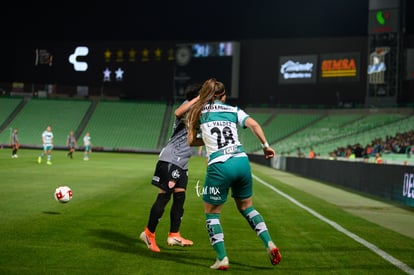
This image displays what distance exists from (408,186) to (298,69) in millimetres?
42835

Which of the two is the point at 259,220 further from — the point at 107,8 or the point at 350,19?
the point at 107,8

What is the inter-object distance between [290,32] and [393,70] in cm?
1576

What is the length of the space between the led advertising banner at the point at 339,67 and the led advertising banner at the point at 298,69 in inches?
36.6

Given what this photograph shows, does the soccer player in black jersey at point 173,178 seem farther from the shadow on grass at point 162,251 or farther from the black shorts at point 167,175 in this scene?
the shadow on grass at point 162,251

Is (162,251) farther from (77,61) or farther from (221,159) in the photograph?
(77,61)

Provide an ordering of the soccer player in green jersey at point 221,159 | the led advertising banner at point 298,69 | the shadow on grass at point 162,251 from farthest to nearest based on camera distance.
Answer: the led advertising banner at point 298,69
the shadow on grass at point 162,251
the soccer player in green jersey at point 221,159

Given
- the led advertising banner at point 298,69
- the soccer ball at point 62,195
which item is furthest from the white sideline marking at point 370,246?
the led advertising banner at point 298,69

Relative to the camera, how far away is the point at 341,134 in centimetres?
4847

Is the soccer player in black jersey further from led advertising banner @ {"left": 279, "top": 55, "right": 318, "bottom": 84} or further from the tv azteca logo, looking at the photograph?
led advertising banner @ {"left": 279, "top": 55, "right": 318, "bottom": 84}

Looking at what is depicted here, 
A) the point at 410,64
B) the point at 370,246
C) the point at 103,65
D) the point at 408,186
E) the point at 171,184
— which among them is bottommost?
the point at 370,246

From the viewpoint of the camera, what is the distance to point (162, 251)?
7.41 m

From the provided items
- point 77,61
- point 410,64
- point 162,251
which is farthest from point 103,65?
point 162,251

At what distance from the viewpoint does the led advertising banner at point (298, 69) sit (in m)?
57.3

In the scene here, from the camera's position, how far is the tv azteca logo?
16.1 metres
